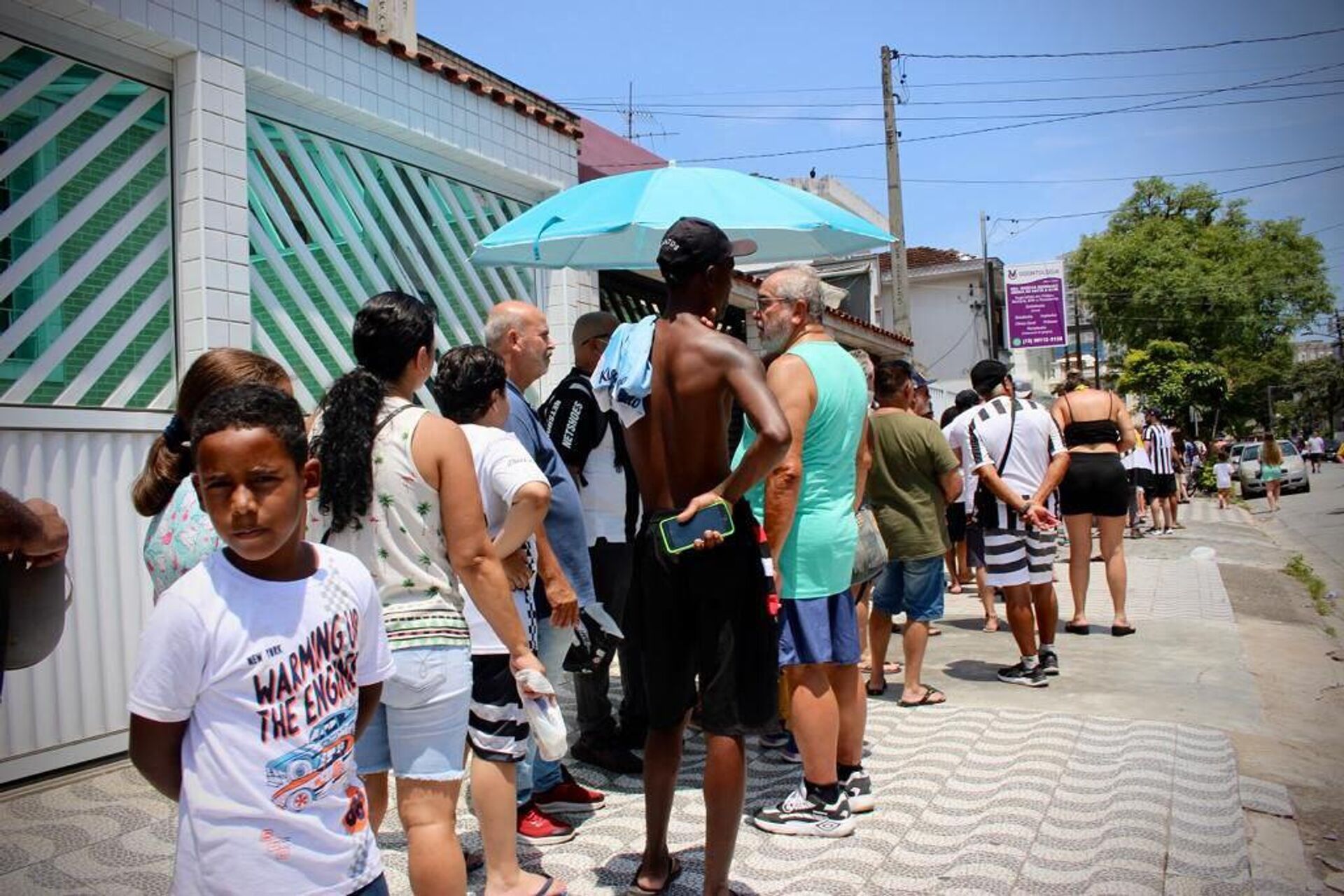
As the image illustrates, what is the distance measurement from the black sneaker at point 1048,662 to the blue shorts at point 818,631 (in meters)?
2.85

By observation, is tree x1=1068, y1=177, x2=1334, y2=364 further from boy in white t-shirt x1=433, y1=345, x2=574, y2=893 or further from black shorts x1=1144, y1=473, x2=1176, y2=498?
boy in white t-shirt x1=433, y1=345, x2=574, y2=893

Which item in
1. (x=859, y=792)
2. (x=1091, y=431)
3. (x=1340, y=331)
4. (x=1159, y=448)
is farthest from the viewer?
(x=1340, y=331)

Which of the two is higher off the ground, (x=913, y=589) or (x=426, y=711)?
(x=426, y=711)

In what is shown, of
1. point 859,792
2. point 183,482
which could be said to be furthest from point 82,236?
point 859,792

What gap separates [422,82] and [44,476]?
347 centimetres

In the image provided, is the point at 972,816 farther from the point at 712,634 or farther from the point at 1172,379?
the point at 1172,379

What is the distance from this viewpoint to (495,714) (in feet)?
9.82

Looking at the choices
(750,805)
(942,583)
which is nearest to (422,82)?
(942,583)

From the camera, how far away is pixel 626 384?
10.1 feet

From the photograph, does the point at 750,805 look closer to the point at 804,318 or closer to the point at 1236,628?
the point at 804,318

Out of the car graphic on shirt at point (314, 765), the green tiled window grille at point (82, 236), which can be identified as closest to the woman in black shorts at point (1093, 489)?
the green tiled window grille at point (82, 236)

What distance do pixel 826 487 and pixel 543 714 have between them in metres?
1.54

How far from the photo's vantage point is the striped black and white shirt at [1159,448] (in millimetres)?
15711

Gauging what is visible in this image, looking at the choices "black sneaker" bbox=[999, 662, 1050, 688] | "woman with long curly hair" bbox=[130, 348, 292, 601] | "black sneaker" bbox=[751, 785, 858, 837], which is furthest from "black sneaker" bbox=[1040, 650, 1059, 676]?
"woman with long curly hair" bbox=[130, 348, 292, 601]
